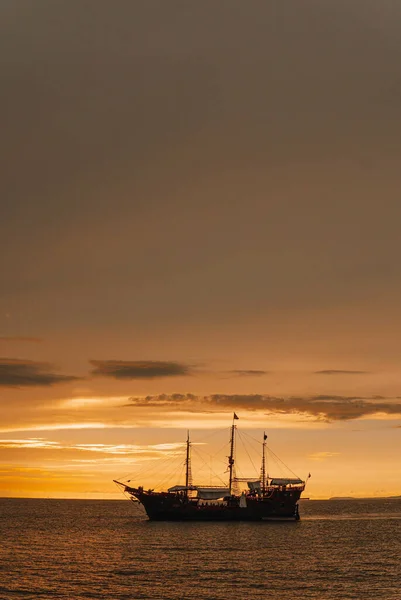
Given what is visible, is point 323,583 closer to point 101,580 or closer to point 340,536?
point 101,580

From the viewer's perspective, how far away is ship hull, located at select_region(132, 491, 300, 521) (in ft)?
608

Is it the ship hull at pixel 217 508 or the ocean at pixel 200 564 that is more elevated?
the ship hull at pixel 217 508

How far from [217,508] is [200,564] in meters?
87.0

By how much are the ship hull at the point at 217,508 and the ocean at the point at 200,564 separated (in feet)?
69.8

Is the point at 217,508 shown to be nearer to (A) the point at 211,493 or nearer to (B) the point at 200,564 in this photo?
(A) the point at 211,493

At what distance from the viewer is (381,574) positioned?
95.8 m

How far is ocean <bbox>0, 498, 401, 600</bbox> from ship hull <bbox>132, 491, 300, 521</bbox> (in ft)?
69.8

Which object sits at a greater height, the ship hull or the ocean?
the ship hull

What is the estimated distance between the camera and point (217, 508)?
615ft

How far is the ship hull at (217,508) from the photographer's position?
185375 mm

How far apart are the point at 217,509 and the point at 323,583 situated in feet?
339

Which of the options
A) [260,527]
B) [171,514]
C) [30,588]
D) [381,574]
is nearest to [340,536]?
[260,527]

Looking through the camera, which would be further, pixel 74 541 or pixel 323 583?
pixel 74 541

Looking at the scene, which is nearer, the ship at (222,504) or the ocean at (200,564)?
the ocean at (200,564)
